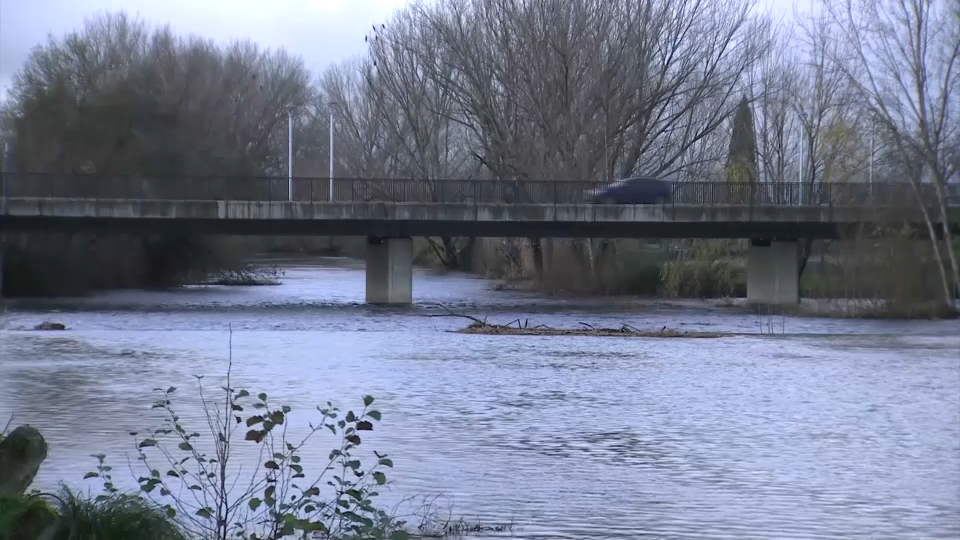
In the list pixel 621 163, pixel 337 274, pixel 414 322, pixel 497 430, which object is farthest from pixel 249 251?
pixel 497 430

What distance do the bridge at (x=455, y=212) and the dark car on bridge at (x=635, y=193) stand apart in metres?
0.57

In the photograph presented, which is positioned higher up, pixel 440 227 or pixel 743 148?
pixel 743 148

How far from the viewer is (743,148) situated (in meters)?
76.9

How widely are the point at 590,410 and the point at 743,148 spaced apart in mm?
58355

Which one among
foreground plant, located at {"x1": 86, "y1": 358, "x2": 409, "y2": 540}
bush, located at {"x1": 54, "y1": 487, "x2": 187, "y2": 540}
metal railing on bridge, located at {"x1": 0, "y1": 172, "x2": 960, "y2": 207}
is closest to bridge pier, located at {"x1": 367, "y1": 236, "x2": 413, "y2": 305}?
metal railing on bridge, located at {"x1": 0, "y1": 172, "x2": 960, "y2": 207}

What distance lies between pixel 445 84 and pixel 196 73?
19353 millimetres

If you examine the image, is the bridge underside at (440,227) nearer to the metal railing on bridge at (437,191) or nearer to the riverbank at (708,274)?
the metal railing on bridge at (437,191)

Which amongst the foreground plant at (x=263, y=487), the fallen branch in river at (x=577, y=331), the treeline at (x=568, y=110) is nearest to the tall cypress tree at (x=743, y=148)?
the treeline at (x=568, y=110)

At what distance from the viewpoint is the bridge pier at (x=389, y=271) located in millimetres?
60219

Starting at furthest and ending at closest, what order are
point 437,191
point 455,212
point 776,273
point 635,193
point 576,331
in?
point 776,273 → point 437,191 → point 635,193 → point 455,212 → point 576,331

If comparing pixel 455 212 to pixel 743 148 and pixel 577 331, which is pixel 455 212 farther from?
pixel 743 148

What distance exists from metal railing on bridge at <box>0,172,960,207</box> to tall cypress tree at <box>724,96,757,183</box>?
8001mm

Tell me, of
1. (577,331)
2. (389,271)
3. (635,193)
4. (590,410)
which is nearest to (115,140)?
(389,271)

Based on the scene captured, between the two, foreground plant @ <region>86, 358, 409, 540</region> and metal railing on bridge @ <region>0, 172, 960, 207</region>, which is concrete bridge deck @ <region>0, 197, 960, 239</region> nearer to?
metal railing on bridge @ <region>0, 172, 960, 207</region>
